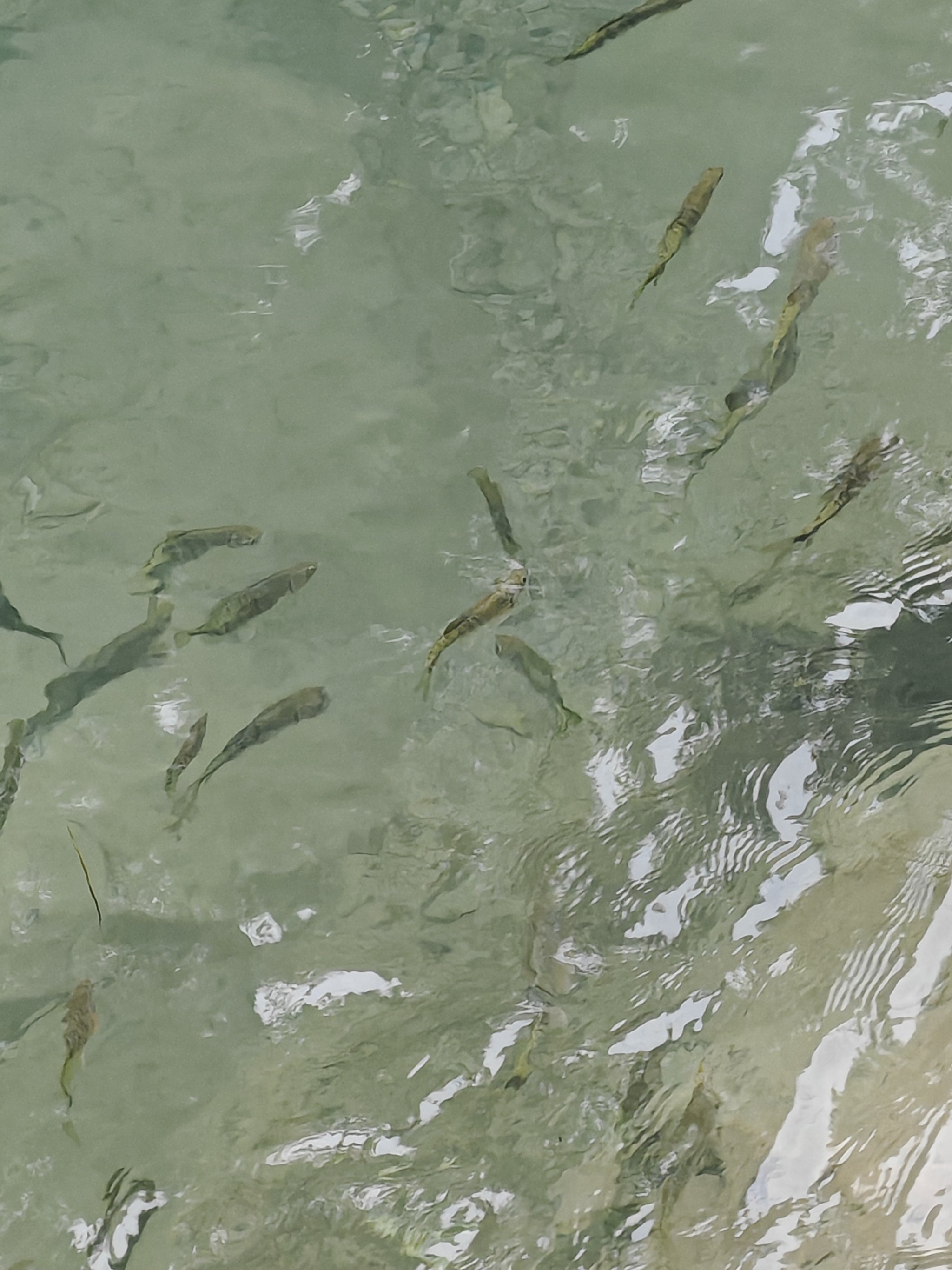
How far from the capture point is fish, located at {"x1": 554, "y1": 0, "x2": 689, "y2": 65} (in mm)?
2369

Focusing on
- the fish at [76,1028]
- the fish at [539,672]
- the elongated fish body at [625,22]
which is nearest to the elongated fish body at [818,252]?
the elongated fish body at [625,22]

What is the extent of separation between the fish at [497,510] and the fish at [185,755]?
→ 956 mm

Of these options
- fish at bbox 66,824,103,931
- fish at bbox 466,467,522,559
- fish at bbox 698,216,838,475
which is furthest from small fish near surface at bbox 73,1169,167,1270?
fish at bbox 698,216,838,475

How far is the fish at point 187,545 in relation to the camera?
2.48 meters

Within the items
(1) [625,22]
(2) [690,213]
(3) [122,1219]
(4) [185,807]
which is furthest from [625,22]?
(3) [122,1219]

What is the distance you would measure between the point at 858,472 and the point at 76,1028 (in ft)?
8.07

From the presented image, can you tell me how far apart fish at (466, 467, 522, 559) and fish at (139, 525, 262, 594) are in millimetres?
618

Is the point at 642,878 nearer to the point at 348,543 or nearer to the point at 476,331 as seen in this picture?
the point at 348,543

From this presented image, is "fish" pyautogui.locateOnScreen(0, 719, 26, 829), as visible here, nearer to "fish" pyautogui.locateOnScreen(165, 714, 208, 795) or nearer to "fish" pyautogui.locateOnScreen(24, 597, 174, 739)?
"fish" pyautogui.locateOnScreen(24, 597, 174, 739)

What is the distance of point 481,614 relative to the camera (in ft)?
7.91

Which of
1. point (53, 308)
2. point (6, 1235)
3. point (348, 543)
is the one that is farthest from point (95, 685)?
point (6, 1235)

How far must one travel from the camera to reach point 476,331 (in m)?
2.66

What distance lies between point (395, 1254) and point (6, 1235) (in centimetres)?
94

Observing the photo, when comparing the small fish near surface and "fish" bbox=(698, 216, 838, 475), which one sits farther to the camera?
"fish" bbox=(698, 216, 838, 475)
